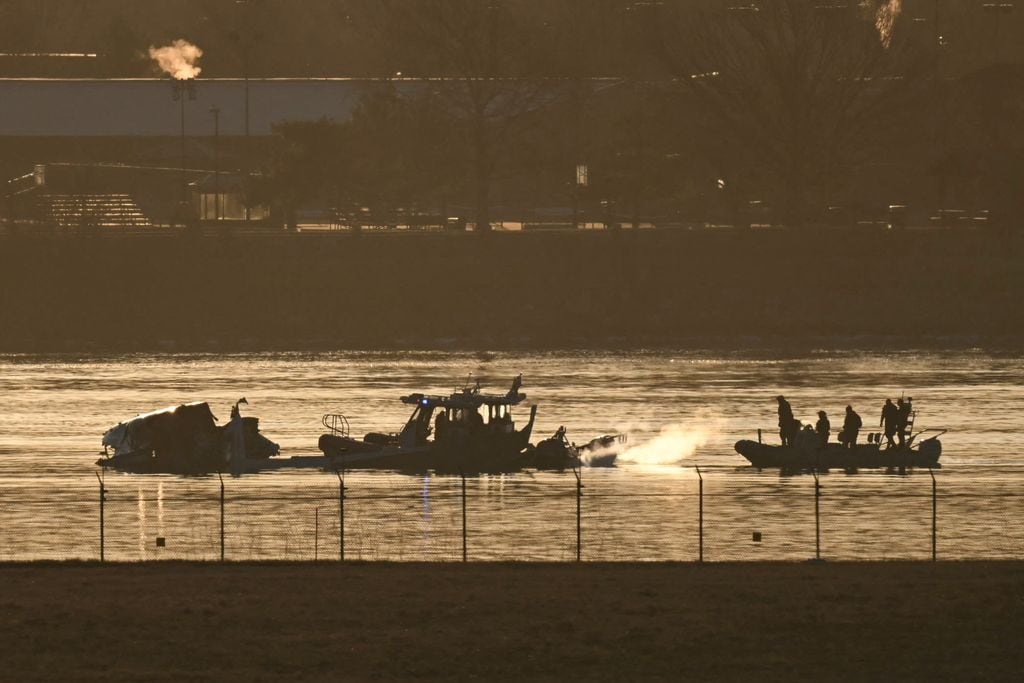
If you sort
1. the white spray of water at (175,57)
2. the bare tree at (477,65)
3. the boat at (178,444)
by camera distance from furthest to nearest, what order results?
the white spray of water at (175,57) → the bare tree at (477,65) → the boat at (178,444)

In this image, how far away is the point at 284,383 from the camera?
7981 cm

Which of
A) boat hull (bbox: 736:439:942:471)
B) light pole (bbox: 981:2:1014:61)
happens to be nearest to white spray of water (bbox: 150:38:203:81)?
light pole (bbox: 981:2:1014:61)

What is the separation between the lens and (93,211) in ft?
413

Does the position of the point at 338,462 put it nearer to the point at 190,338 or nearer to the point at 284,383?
the point at 284,383

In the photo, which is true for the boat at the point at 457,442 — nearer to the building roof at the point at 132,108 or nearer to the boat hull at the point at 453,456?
the boat hull at the point at 453,456

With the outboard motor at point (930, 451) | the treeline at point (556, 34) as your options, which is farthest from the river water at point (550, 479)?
the treeline at point (556, 34)

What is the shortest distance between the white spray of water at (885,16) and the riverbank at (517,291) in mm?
18944

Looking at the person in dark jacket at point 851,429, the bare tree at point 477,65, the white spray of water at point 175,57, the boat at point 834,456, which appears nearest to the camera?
the boat at point 834,456

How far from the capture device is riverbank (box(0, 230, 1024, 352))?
9788 centimetres

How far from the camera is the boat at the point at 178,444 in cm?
5612

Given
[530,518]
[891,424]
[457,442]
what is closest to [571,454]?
[457,442]

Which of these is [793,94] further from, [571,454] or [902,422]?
[571,454]
